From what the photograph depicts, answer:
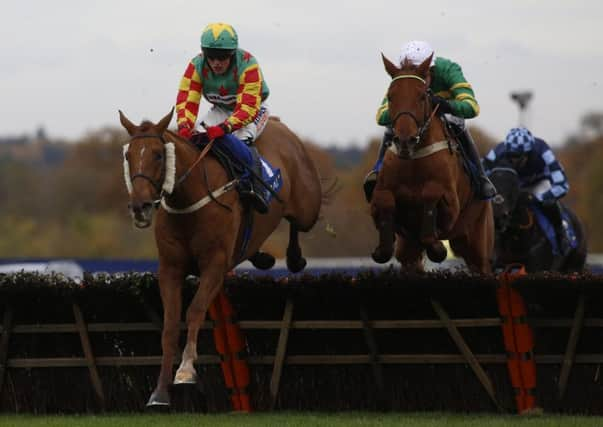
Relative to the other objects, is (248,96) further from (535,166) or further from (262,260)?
(535,166)

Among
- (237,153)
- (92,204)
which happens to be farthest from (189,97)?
(92,204)

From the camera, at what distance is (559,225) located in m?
15.2

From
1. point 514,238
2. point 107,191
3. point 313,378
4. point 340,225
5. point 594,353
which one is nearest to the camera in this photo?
point 594,353

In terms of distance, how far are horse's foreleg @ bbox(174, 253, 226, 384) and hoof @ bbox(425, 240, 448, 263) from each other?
195 cm

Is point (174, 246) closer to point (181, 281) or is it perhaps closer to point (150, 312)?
point (181, 281)

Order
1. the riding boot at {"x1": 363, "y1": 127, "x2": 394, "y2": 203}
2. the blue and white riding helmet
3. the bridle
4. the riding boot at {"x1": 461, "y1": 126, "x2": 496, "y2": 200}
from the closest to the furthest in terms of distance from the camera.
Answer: the bridle, the riding boot at {"x1": 363, "y1": 127, "x2": 394, "y2": 203}, the riding boot at {"x1": 461, "y1": 126, "x2": 496, "y2": 200}, the blue and white riding helmet

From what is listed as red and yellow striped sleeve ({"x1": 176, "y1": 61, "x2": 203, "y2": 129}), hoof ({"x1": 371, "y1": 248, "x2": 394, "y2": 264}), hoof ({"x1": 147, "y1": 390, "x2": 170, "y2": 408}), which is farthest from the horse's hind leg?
hoof ({"x1": 147, "y1": 390, "x2": 170, "y2": 408})

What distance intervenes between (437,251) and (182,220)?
7.70ft

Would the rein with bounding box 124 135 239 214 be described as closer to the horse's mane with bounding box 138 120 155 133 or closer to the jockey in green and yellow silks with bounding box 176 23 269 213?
the horse's mane with bounding box 138 120 155 133

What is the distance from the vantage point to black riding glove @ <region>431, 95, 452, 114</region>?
10.8 m

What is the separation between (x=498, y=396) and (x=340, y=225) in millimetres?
20459

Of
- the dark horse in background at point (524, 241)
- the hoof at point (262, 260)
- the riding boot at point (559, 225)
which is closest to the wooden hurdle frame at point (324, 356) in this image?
the hoof at point (262, 260)

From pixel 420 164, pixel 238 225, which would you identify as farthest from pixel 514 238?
pixel 238 225

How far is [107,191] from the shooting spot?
143 feet
